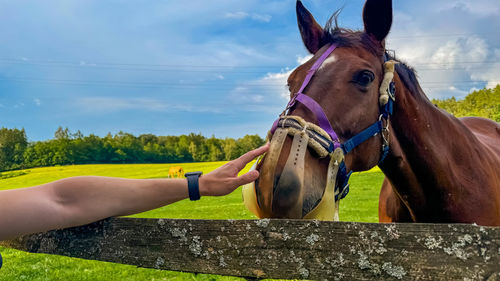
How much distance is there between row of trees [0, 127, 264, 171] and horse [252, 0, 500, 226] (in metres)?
58.1

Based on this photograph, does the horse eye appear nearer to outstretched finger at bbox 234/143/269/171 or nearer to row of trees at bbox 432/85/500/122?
outstretched finger at bbox 234/143/269/171

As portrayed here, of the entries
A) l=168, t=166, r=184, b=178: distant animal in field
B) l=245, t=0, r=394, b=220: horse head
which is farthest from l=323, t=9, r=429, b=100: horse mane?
l=168, t=166, r=184, b=178: distant animal in field

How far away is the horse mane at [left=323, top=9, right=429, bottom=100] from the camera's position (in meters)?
2.75

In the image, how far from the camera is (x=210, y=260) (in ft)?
5.44

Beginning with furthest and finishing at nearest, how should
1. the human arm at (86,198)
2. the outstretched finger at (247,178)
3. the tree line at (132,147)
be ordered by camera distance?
1. the tree line at (132,147)
2. the outstretched finger at (247,178)
3. the human arm at (86,198)

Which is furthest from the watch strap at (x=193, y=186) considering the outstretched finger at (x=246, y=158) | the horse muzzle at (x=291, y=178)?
the horse muzzle at (x=291, y=178)

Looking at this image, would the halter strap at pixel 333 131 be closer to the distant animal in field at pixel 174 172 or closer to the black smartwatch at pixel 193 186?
the black smartwatch at pixel 193 186

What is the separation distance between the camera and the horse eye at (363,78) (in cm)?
250

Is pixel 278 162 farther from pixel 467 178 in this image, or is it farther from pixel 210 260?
pixel 467 178

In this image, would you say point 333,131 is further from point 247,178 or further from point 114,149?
point 114,149

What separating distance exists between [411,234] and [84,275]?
7044 mm

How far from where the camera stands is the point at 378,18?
2.77 metres

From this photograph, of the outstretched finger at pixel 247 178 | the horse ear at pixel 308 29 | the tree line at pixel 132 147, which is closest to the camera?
the outstretched finger at pixel 247 178

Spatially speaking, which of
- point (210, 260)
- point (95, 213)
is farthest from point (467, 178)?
point (95, 213)
